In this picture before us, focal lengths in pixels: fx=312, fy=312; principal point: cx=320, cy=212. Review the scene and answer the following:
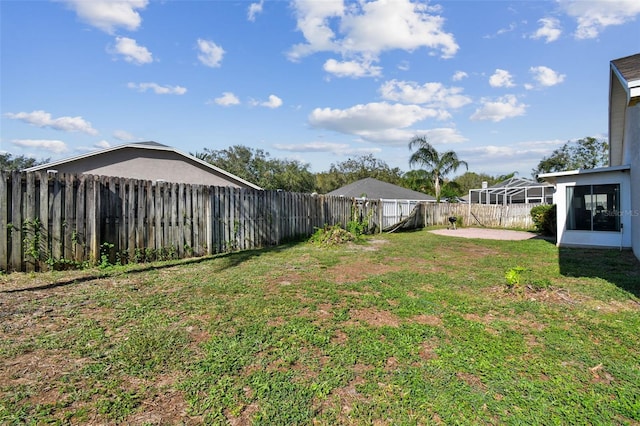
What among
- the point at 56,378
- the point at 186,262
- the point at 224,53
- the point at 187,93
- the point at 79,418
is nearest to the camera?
the point at 79,418

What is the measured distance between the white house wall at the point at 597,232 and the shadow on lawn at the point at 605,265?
53 cm

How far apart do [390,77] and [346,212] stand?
8500mm

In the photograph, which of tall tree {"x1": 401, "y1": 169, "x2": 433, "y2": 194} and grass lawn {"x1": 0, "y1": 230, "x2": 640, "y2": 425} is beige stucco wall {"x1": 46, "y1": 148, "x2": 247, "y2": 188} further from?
tall tree {"x1": 401, "y1": 169, "x2": 433, "y2": 194}

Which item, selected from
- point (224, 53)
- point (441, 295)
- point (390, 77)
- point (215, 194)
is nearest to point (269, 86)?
point (224, 53)

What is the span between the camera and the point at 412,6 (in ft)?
31.3

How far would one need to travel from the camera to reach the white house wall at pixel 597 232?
9180 millimetres

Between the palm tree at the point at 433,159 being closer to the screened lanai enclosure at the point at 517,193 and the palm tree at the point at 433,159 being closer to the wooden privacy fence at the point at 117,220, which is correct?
the screened lanai enclosure at the point at 517,193

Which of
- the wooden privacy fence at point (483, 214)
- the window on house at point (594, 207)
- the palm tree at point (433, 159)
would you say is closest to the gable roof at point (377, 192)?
the palm tree at point (433, 159)

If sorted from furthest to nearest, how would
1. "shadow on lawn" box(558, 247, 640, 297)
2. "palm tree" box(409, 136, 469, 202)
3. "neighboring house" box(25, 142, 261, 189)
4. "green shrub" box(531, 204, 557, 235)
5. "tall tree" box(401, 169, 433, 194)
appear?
"tall tree" box(401, 169, 433, 194) → "palm tree" box(409, 136, 469, 202) → "neighboring house" box(25, 142, 261, 189) → "green shrub" box(531, 204, 557, 235) → "shadow on lawn" box(558, 247, 640, 297)

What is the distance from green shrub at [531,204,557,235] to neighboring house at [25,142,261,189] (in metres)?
15.9

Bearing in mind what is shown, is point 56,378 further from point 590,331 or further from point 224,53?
point 224,53

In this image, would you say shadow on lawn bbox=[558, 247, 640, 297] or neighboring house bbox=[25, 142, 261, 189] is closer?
shadow on lawn bbox=[558, 247, 640, 297]

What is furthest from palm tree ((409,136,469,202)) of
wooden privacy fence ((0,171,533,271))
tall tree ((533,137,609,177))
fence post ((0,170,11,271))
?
fence post ((0,170,11,271))

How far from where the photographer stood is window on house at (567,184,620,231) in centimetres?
945
